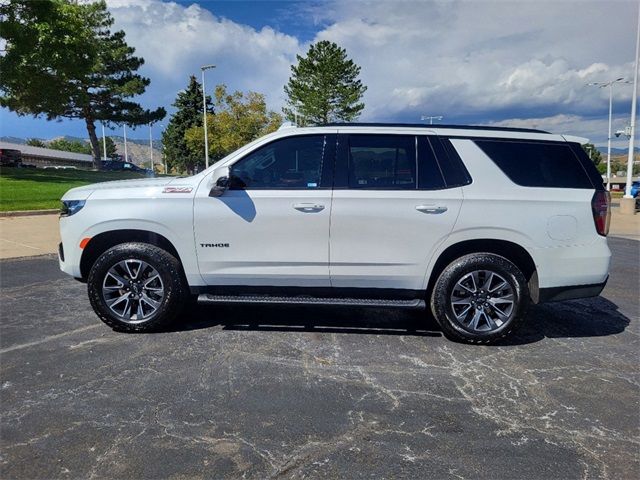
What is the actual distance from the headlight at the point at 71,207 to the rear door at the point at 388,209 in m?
2.35

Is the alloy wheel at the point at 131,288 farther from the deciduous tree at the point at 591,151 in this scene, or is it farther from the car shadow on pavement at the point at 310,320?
the deciduous tree at the point at 591,151

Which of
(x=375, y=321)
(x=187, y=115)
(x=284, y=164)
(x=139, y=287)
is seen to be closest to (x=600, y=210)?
(x=375, y=321)

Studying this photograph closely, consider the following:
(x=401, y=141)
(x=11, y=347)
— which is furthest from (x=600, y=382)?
(x=11, y=347)

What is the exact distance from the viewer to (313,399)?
10.6 ft

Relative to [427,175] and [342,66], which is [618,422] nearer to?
[427,175]

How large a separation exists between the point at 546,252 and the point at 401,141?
1.61 meters

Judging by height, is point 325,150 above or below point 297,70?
below

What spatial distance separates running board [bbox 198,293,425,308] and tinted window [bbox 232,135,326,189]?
101 centimetres

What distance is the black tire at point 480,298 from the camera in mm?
4164

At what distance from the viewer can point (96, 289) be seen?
14.2ft

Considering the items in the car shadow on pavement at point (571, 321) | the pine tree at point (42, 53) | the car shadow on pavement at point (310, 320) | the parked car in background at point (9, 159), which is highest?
the pine tree at point (42, 53)

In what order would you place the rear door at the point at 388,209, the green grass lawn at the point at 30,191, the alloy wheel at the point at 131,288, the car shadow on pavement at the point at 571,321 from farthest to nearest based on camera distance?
the green grass lawn at the point at 30,191
the car shadow on pavement at the point at 571,321
the alloy wheel at the point at 131,288
the rear door at the point at 388,209

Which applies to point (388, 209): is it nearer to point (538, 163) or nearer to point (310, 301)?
point (310, 301)

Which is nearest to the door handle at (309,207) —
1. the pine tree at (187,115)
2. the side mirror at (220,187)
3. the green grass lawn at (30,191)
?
the side mirror at (220,187)
